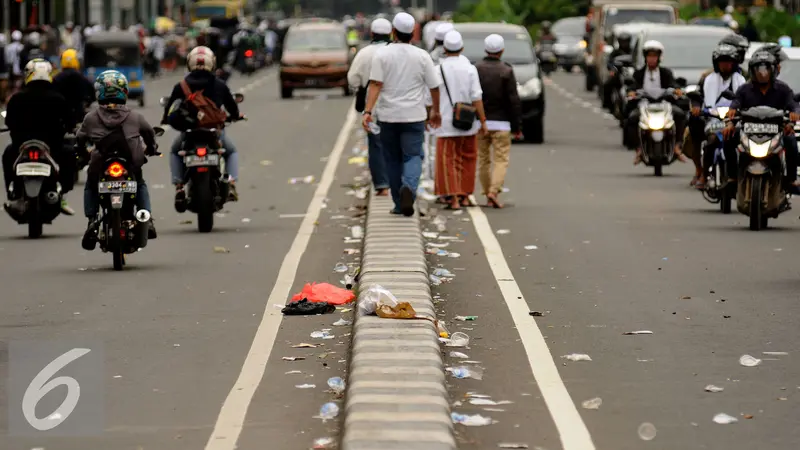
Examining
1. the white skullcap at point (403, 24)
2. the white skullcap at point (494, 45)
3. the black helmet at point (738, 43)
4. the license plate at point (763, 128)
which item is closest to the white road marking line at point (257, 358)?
the white skullcap at point (403, 24)

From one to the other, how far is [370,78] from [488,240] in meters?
1.94

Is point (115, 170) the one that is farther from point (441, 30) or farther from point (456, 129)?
point (441, 30)

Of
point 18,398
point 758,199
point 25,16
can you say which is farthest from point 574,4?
point 18,398

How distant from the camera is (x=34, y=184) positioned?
661 inches

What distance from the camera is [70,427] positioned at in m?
8.22

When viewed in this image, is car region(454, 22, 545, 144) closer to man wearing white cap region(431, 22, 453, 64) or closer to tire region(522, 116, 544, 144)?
tire region(522, 116, 544, 144)

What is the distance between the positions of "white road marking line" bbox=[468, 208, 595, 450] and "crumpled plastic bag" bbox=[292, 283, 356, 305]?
41.0 inches

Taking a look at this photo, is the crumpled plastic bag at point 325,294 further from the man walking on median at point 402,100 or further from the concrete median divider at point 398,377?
the man walking on median at point 402,100

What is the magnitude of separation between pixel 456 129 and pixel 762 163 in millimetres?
3266

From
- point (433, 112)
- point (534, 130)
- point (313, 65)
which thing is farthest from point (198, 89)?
point (313, 65)

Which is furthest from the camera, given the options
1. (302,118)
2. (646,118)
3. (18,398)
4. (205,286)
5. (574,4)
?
(574,4)

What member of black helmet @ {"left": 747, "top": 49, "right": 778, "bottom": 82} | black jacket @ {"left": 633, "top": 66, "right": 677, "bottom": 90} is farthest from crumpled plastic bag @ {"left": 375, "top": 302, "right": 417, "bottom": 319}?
black jacket @ {"left": 633, "top": 66, "right": 677, "bottom": 90}

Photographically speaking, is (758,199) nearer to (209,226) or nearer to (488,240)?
(488,240)

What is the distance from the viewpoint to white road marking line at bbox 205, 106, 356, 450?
26.5ft
